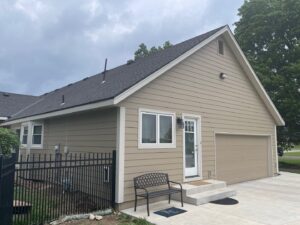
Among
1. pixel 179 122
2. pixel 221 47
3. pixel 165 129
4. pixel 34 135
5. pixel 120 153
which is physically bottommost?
pixel 120 153

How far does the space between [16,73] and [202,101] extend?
38.2 m

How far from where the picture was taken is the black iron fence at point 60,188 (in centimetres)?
555

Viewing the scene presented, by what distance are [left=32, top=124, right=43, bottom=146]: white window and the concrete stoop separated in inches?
274

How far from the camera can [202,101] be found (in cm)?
968

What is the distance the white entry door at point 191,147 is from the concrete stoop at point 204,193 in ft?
2.38

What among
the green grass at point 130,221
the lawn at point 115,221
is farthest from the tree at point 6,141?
the green grass at point 130,221

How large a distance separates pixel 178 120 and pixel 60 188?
3979mm

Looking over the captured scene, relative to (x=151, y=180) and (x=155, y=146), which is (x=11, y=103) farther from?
(x=151, y=180)

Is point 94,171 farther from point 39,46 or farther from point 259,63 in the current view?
point 39,46

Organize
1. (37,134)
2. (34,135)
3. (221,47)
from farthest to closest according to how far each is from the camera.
Answer: (34,135)
(37,134)
(221,47)

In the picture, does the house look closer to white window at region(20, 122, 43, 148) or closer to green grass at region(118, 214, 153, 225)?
white window at region(20, 122, 43, 148)

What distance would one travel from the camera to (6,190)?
494 cm

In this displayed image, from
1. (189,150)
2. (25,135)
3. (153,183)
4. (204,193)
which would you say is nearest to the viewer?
(153,183)

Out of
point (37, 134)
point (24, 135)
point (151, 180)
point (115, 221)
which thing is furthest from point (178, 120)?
point (24, 135)
